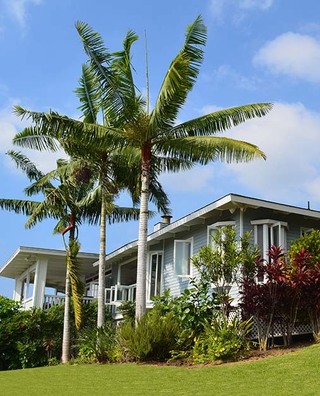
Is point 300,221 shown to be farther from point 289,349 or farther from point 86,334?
point 86,334

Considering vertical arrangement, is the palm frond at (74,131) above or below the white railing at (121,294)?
above

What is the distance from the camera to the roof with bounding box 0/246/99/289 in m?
28.1

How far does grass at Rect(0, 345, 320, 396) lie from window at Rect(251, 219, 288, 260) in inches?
201

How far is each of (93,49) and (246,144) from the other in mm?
6166

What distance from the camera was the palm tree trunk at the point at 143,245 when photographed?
1847 centimetres

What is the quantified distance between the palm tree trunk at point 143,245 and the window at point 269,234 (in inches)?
154

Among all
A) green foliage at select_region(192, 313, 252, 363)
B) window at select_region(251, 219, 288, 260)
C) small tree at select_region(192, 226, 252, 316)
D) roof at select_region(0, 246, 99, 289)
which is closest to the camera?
green foliage at select_region(192, 313, 252, 363)

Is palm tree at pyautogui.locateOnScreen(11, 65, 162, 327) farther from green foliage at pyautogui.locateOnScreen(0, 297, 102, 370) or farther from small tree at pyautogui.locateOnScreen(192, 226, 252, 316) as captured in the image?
small tree at pyautogui.locateOnScreen(192, 226, 252, 316)

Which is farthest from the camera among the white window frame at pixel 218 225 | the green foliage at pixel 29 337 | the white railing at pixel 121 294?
the white railing at pixel 121 294

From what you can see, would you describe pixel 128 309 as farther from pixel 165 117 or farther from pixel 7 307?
pixel 165 117

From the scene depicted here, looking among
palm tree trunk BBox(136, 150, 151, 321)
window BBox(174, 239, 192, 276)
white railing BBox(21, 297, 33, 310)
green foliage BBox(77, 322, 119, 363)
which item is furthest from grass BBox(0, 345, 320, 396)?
white railing BBox(21, 297, 33, 310)

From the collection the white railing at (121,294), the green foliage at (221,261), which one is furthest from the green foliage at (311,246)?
the white railing at (121,294)

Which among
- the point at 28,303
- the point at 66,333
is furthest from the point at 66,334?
the point at 28,303

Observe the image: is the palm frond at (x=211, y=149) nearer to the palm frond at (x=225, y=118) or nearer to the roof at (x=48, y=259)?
the palm frond at (x=225, y=118)
